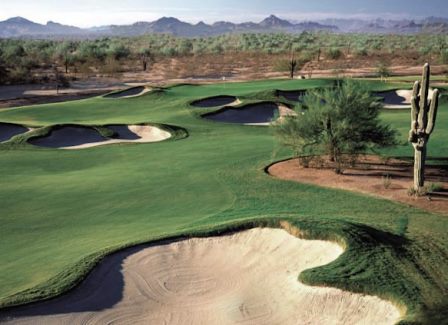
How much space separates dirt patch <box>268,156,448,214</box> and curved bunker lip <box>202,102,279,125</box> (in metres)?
13.3

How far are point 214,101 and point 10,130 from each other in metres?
15.0

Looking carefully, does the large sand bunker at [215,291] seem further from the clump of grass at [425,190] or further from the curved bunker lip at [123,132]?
the curved bunker lip at [123,132]

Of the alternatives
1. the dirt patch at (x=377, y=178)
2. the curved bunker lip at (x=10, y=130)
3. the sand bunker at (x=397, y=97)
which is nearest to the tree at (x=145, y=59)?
the sand bunker at (x=397, y=97)

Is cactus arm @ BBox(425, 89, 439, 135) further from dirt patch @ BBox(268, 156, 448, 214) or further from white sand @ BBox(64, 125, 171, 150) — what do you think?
white sand @ BBox(64, 125, 171, 150)

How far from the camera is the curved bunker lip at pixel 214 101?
42.1 m

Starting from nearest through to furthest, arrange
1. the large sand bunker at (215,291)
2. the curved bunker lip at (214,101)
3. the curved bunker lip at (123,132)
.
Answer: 1. the large sand bunker at (215,291)
2. the curved bunker lip at (123,132)
3. the curved bunker lip at (214,101)

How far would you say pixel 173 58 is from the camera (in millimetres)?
94812

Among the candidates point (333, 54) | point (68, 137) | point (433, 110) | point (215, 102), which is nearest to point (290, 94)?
point (215, 102)

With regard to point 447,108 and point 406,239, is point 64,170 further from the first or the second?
point 447,108

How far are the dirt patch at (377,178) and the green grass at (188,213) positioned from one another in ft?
2.59

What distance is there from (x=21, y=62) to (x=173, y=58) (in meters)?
28.7

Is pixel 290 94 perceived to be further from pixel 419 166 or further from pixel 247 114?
pixel 419 166

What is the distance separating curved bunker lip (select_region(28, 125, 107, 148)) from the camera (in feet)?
102

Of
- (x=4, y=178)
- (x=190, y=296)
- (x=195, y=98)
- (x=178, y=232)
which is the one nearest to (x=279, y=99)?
(x=195, y=98)
